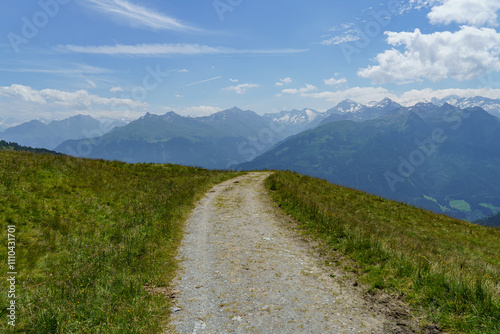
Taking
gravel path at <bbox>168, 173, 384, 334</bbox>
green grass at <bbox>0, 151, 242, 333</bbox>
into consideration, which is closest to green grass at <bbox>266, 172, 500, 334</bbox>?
gravel path at <bbox>168, 173, 384, 334</bbox>

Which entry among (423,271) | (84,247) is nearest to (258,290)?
(423,271)

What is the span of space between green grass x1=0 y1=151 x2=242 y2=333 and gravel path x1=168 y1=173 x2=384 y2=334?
843 mm

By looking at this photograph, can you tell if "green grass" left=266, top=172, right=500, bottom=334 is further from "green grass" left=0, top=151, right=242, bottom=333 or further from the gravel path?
"green grass" left=0, top=151, right=242, bottom=333

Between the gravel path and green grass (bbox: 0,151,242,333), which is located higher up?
green grass (bbox: 0,151,242,333)

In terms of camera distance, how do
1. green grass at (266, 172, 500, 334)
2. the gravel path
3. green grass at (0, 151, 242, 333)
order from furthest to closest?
green grass at (0, 151, 242, 333) → the gravel path → green grass at (266, 172, 500, 334)

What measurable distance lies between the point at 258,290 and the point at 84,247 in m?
8.28

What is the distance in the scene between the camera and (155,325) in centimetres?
625

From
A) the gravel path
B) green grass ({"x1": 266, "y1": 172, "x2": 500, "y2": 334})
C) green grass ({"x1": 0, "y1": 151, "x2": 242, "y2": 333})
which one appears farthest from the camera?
green grass ({"x1": 0, "y1": 151, "x2": 242, "y2": 333})

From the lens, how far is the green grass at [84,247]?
6598 mm

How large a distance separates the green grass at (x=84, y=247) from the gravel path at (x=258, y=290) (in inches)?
33.2

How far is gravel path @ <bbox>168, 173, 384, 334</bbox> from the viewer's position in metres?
6.35

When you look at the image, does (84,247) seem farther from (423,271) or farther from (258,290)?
(423,271)

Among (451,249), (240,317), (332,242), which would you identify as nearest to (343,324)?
(240,317)

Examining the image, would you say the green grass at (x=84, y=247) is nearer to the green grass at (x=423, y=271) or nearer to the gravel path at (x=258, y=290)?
the gravel path at (x=258, y=290)
